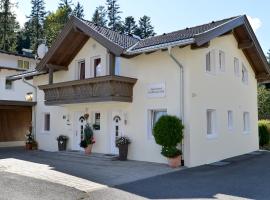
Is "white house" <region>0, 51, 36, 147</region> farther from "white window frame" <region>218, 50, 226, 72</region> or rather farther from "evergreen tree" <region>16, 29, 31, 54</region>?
"evergreen tree" <region>16, 29, 31, 54</region>

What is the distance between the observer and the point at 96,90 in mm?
15523

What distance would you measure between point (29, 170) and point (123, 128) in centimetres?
488

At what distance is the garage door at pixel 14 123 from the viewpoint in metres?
24.3

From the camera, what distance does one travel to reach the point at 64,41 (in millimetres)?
18125

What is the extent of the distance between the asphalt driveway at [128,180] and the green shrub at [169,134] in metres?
0.71

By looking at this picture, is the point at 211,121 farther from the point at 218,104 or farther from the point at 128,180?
the point at 128,180

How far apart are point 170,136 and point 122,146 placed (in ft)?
9.64

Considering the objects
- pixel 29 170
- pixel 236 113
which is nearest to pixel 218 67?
pixel 236 113

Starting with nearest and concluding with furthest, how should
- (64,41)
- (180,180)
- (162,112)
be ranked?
(180,180) → (162,112) → (64,41)

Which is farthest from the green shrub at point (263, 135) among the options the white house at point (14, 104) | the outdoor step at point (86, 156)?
the white house at point (14, 104)

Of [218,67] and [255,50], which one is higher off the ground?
[255,50]

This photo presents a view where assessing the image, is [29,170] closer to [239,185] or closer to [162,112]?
[162,112]

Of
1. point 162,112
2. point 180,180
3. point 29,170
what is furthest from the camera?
point 162,112

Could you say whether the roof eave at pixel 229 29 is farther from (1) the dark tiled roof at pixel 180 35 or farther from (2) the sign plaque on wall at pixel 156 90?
(2) the sign plaque on wall at pixel 156 90
